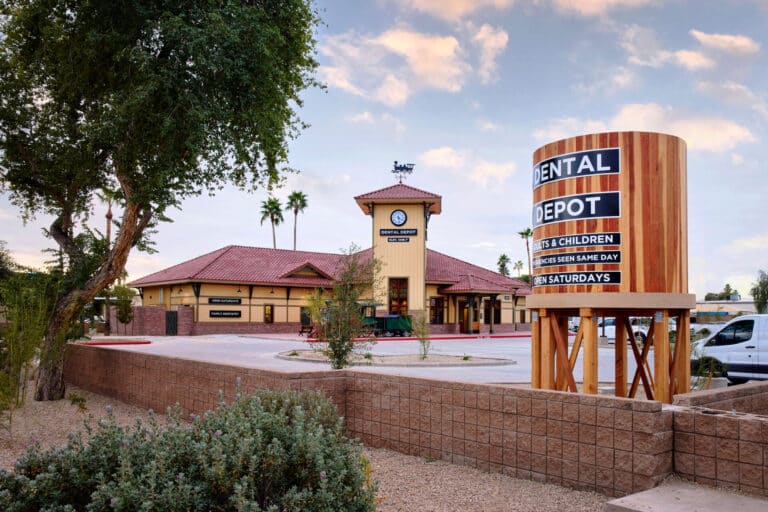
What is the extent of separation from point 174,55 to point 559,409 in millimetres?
10492

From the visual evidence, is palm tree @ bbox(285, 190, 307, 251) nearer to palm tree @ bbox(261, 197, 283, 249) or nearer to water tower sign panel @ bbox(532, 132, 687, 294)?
palm tree @ bbox(261, 197, 283, 249)

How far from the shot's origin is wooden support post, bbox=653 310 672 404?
8.48 metres

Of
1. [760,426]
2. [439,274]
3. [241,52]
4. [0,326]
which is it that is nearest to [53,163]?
[0,326]

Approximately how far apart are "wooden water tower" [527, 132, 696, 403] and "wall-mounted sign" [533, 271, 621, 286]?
0.04 ft

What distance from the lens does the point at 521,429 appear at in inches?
271

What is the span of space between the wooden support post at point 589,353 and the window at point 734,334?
37.9 feet

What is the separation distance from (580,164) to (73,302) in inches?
434

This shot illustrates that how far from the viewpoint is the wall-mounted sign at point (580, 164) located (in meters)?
8.45

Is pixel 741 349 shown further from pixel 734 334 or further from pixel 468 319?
pixel 468 319

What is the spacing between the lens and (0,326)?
42.5ft

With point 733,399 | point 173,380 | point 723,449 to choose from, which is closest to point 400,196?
point 173,380

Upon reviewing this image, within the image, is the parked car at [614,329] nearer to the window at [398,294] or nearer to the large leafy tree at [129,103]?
the window at [398,294]

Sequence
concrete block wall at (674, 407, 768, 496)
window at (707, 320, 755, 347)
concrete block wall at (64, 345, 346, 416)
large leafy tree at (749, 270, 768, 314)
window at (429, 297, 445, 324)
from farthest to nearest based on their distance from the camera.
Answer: large leafy tree at (749, 270, 768, 314) → window at (429, 297, 445, 324) → window at (707, 320, 755, 347) → concrete block wall at (64, 345, 346, 416) → concrete block wall at (674, 407, 768, 496)

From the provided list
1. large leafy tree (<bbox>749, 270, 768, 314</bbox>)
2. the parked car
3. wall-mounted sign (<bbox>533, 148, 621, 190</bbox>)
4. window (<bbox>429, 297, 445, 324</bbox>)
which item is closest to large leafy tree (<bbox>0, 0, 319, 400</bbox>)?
wall-mounted sign (<bbox>533, 148, 621, 190</bbox>)
